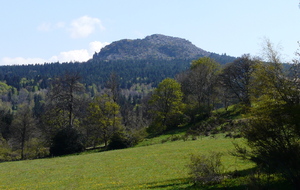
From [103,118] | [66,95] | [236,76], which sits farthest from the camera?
[236,76]

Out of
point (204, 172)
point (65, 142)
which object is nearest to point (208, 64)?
point (65, 142)

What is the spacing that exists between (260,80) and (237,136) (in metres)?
23.3

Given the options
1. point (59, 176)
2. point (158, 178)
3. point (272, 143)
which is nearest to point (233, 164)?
point (158, 178)

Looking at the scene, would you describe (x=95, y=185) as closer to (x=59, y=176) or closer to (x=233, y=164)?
(x=59, y=176)

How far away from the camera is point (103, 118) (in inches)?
1907

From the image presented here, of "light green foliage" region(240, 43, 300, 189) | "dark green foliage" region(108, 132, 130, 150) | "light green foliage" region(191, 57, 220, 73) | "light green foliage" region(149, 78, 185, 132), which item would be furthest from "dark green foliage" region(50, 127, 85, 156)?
"light green foliage" region(240, 43, 300, 189)

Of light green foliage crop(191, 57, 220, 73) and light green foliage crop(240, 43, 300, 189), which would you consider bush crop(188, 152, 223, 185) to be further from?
light green foliage crop(191, 57, 220, 73)

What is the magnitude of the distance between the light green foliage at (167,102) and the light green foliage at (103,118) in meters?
9.24

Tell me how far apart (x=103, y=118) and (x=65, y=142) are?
8.08 meters

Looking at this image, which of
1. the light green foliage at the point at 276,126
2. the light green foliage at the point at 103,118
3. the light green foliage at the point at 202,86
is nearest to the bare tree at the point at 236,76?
the light green foliage at the point at 202,86

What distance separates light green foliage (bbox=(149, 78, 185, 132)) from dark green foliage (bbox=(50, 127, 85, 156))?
16.3 meters

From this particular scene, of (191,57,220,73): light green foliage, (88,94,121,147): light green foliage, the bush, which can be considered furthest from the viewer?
(191,57,220,73): light green foliage

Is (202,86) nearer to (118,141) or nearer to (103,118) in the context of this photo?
(118,141)

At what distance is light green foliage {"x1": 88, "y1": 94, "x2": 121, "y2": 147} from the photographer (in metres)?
48.5
